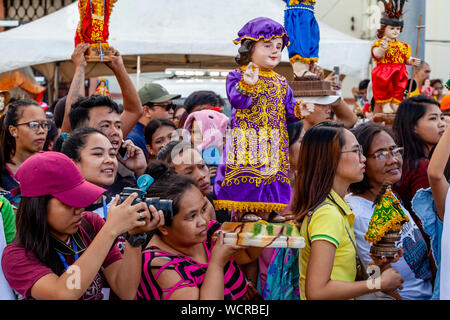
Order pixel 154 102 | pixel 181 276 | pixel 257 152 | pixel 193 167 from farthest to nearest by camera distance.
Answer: pixel 154 102
pixel 193 167
pixel 257 152
pixel 181 276

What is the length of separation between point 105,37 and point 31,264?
220 cm

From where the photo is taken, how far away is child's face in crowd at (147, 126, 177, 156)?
4.37 meters

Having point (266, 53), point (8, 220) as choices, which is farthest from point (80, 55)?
point (8, 220)

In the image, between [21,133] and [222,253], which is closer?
[222,253]

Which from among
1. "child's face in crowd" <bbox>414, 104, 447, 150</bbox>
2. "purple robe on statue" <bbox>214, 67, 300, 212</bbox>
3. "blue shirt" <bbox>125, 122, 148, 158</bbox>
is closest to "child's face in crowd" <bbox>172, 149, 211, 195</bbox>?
"purple robe on statue" <bbox>214, 67, 300, 212</bbox>

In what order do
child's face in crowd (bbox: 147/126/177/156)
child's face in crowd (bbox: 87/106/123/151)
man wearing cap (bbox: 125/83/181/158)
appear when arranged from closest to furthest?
child's face in crowd (bbox: 87/106/123/151)
child's face in crowd (bbox: 147/126/177/156)
man wearing cap (bbox: 125/83/181/158)

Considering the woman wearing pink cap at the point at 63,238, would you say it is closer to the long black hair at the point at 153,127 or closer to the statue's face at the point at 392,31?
the long black hair at the point at 153,127

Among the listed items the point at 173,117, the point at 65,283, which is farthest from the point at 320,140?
the point at 173,117

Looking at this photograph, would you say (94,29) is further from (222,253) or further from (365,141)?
(222,253)

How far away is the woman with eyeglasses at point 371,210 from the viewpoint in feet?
9.68

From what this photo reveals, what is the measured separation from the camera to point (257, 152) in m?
3.19

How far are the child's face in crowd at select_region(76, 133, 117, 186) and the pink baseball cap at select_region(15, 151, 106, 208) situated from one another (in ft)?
2.20

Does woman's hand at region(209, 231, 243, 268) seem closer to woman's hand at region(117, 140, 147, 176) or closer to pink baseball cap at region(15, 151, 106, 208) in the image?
pink baseball cap at region(15, 151, 106, 208)

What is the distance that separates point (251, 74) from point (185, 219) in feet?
2.93
